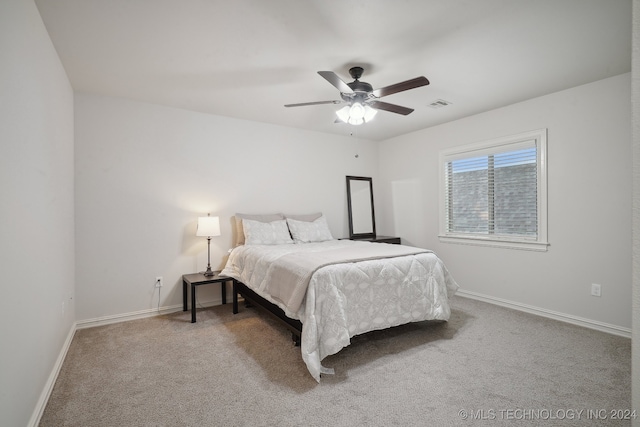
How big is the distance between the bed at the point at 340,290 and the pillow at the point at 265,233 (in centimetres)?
31

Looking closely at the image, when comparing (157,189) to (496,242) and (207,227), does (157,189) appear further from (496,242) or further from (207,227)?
(496,242)

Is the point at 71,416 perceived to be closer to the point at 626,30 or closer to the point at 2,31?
the point at 2,31

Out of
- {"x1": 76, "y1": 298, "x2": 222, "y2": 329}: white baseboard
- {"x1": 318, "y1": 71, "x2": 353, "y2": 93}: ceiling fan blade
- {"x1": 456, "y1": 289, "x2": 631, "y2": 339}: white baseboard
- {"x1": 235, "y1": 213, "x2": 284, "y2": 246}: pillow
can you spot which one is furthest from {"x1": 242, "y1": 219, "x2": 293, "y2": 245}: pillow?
{"x1": 456, "y1": 289, "x2": 631, "y2": 339}: white baseboard

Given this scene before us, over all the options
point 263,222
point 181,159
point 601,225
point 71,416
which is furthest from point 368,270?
point 181,159

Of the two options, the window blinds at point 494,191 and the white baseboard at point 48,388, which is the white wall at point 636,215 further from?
the window blinds at point 494,191

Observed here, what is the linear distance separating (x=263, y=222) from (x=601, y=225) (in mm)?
3669

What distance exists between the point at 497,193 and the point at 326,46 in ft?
9.58

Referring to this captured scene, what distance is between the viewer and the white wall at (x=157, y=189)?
3291mm

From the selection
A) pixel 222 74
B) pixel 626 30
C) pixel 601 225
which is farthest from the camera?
pixel 601 225

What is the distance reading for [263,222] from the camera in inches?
162

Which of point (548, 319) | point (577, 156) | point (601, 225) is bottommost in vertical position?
point (548, 319)

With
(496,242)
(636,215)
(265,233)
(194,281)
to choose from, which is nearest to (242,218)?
(265,233)

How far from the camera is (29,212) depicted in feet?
5.90

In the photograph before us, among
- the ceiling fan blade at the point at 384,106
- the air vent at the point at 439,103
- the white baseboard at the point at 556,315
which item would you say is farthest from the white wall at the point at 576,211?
the ceiling fan blade at the point at 384,106
